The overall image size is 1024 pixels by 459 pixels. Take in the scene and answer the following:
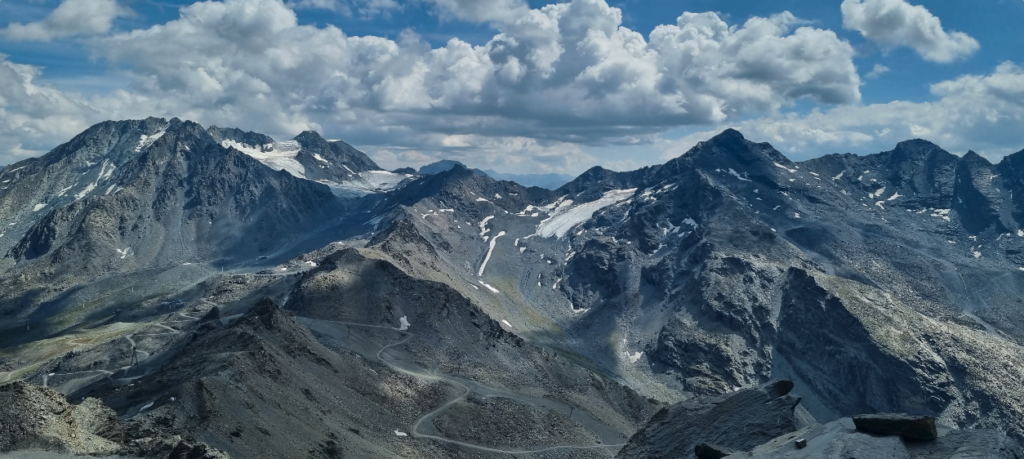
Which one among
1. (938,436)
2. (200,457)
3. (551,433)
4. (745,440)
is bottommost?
(551,433)

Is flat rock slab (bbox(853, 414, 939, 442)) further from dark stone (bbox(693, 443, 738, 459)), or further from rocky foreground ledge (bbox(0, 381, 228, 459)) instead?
rocky foreground ledge (bbox(0, 381, 228, 459))

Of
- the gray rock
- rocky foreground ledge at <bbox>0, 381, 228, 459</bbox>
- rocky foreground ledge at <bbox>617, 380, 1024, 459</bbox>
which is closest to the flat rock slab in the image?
rocky foreground ledge at <bbox>617, 380, 1024, 459</bbox>

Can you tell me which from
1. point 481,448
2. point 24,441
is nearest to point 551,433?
point 481,448

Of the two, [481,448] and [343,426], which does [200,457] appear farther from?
[481,448]

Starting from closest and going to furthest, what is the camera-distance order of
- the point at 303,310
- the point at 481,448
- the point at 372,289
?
the point at 481,448
the point at 303,310
the point at 372,289

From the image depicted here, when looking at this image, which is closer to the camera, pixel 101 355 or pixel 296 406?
pixel 296 406

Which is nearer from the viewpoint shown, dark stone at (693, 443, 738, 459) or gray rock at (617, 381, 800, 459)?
dark stone at (693, 443, 738, 459)
